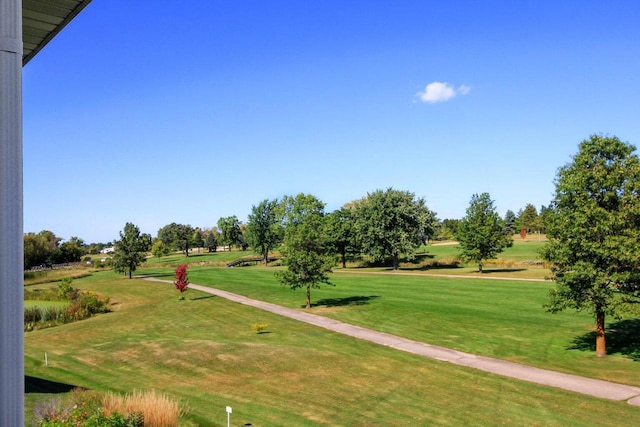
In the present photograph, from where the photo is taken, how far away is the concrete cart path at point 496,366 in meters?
17.5

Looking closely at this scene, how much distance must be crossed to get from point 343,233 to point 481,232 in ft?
87.9

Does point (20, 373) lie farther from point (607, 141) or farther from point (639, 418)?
point (607, 141)

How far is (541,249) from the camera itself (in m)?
22.7

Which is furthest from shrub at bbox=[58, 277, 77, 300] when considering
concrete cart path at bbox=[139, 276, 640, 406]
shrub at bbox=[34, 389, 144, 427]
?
shrub at bbox=[34, 389, 144, 427]

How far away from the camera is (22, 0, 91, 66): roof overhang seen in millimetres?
4316

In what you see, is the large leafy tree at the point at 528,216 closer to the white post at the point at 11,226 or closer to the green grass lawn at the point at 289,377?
the green grass lawn at the point at 289,377

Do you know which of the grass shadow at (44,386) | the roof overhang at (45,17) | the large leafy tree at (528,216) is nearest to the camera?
the roof overhang at (45,17)

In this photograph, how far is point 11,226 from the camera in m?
3.16

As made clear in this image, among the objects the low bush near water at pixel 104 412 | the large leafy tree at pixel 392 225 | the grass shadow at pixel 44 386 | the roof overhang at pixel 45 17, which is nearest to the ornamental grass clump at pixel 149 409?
the low bush near water at pixel 104 412

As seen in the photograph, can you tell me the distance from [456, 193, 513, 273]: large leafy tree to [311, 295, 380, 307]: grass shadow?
23417mm

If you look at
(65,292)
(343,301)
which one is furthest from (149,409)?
(65,292)

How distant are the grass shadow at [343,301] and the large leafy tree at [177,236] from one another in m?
98.6

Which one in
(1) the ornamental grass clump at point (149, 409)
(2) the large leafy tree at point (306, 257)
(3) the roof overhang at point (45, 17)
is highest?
(3) the roof overhang at point (45, 17)

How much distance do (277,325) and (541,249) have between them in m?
16.5
